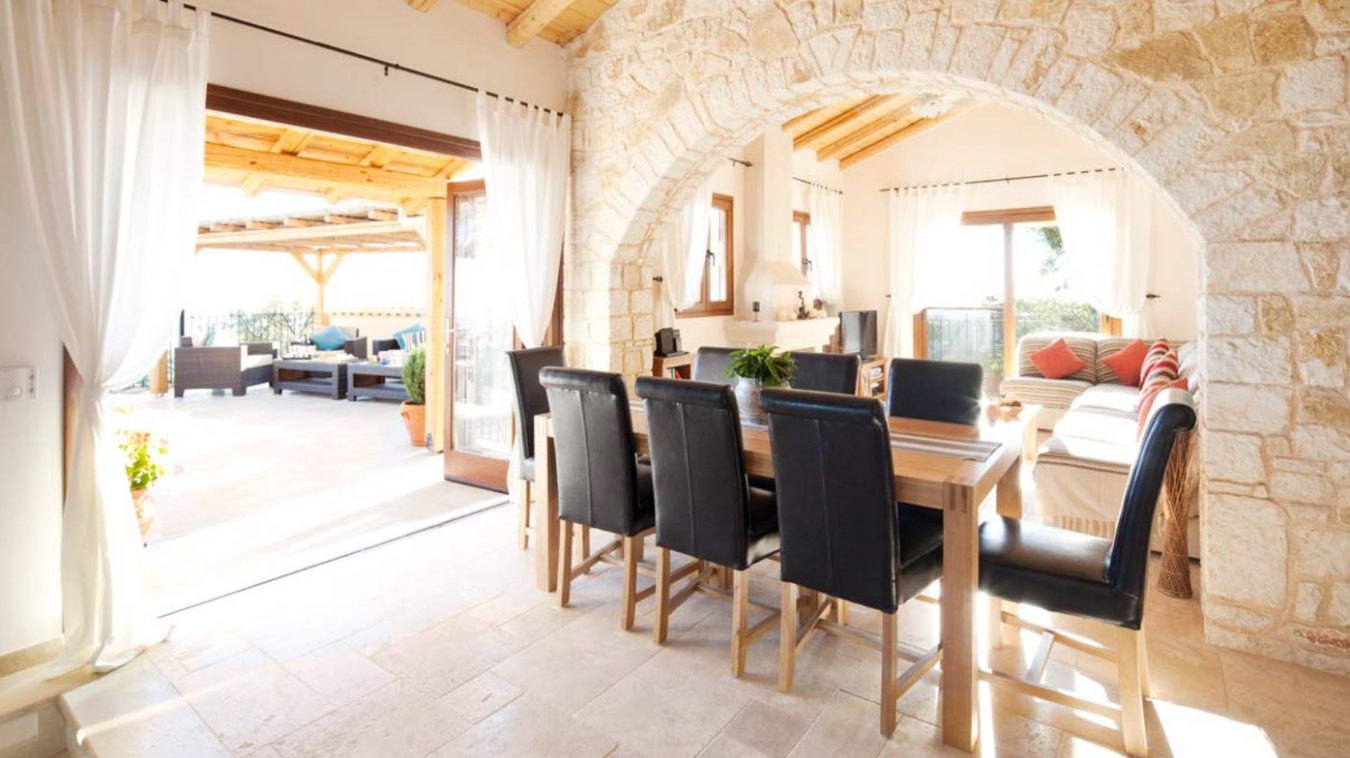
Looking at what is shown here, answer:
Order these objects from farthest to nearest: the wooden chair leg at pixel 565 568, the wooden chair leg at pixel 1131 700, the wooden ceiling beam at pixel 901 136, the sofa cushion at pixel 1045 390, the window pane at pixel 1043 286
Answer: the wooden ceiling beam at pixel 901 136 → the window pane at pixel 1043 286 → the sofa cushion at pixel 1045 390 → the wooden chair leg at pixel 565 568 → the wooden chair leg at pixel 1131 700

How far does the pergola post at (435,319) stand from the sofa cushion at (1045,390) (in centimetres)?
476

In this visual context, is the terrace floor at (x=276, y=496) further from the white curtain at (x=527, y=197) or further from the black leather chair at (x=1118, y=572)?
the black leather chair at (x=1118, y=572)

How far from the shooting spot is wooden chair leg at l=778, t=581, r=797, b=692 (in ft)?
7.29

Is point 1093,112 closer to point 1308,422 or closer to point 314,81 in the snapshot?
point 1308,422

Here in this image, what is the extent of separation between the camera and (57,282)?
2.34 metres

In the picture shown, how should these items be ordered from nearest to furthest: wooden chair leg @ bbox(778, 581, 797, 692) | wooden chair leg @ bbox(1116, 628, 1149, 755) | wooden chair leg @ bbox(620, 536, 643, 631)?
wooden chair leg @ bbox(1116, 628, 1149, 755)
wooden chair leg @ bbox(778, 581, 797, 692)
wooden chair leg @ bbox(620, 536, 643, 631)

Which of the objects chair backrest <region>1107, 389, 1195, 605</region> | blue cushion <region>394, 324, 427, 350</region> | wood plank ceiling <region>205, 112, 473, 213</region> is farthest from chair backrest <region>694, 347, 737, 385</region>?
blue cushion <region>394, 324, 427, 350</region>

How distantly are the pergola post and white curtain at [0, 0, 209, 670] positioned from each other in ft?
8.76

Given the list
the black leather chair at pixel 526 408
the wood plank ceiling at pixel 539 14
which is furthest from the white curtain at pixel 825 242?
the black leather chair at pixel 526 408

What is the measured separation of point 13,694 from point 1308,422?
4.39 metres

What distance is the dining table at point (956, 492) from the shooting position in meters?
1.96

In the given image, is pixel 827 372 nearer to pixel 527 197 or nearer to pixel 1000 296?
pixel 527 197

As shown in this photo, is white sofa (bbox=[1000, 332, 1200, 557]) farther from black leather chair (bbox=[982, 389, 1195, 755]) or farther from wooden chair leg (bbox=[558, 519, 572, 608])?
wooden chair leg (bbox=[558, 519, 572, 608])

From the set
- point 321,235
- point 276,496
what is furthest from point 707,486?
point 321,235
